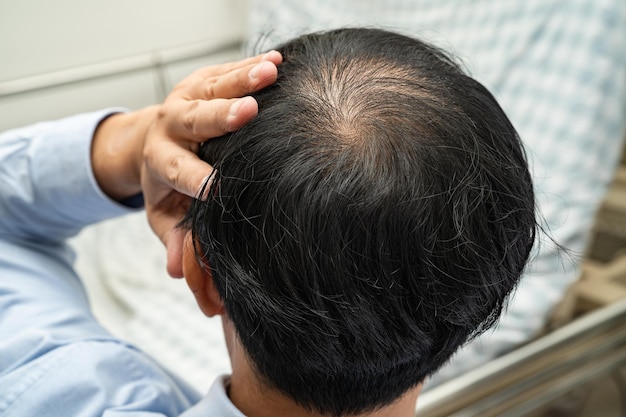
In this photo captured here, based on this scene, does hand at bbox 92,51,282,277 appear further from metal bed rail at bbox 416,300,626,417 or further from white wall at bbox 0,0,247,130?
white wall at bbox 0,0,247,130

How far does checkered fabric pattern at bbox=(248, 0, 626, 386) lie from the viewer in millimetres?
1177

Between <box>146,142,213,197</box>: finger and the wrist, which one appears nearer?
<box>146,142,213,197</box>: finger

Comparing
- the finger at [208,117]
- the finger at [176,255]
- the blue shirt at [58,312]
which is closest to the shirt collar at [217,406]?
the blue shirt at [58,312]

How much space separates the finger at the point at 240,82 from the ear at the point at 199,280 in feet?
0.44

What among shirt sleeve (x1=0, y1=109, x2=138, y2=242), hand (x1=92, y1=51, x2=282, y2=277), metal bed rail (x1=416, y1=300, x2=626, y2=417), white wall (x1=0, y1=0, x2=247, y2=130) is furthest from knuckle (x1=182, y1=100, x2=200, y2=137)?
white wall (x1=0, y1=0, x2=247, y2=130)

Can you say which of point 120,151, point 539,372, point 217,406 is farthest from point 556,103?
point 217,406

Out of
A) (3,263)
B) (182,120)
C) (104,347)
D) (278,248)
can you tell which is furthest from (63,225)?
(278,248)

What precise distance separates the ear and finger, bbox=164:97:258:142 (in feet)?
0.31

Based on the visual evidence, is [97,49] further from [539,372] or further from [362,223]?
→ [362,223]

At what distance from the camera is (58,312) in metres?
0.69

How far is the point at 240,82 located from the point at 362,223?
0.60ft

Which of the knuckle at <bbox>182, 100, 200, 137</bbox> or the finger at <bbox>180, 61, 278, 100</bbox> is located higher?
the finger at <bbox>180, 61, 278, 100</bbox>

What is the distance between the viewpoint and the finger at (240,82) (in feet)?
1.56

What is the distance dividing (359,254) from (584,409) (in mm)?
1120
